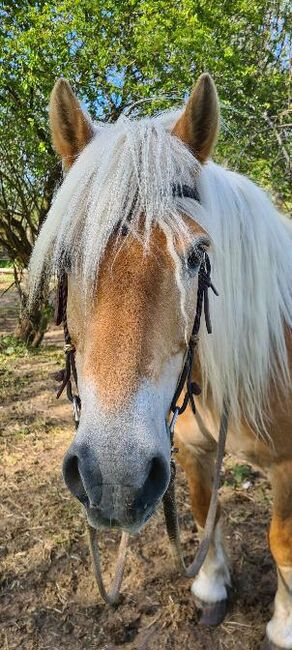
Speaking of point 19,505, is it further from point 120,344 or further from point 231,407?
point 120,344

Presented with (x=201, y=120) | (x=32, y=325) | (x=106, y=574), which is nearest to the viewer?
(x=201, y=120)

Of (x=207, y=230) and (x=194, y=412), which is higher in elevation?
(x=207, y=230)

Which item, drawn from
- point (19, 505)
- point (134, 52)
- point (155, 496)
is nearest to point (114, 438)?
point (155, 496)

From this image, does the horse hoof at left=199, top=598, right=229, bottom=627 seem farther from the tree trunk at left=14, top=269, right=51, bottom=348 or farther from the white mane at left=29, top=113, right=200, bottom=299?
the tree trunk at left=14, top=269, right=51, bottom=348

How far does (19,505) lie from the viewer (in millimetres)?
3096

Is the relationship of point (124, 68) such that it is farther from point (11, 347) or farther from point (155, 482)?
point (155, 482)

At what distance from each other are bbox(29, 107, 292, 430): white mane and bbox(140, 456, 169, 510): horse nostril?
46 cm

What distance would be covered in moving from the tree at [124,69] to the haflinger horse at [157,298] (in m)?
3.18

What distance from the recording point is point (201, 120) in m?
1.37

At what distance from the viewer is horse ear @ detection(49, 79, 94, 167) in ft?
4.48

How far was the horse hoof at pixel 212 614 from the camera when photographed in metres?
2.22

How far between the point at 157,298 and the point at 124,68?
206 inches

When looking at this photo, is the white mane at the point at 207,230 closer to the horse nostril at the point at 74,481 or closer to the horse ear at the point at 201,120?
the horse ear at the point at 201,120

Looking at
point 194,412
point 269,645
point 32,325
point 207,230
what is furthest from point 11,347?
point 207,230
